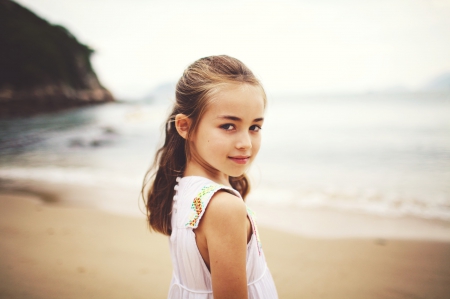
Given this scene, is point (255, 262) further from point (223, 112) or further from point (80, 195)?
point (80, 195)

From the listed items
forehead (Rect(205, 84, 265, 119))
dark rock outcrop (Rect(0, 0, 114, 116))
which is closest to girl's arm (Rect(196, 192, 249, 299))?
forehead (Rect(205, 84, 265, 119))

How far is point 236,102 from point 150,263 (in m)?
2.60

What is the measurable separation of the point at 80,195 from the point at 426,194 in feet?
21.7

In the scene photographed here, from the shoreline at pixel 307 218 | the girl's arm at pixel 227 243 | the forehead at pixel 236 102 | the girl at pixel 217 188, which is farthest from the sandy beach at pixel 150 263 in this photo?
the forehead at pixel 236 102

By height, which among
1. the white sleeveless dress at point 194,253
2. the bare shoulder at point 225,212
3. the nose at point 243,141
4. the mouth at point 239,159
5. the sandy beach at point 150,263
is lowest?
the sandy beach at point 150,263

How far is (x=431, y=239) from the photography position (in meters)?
3.58

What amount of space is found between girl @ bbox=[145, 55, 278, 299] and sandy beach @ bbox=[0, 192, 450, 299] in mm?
1774

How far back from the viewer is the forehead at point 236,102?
3.64 feet

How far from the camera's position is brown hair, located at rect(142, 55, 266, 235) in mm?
1164

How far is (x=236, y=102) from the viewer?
111 centimetres

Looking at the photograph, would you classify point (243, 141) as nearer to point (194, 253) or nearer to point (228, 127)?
point (228, 127)

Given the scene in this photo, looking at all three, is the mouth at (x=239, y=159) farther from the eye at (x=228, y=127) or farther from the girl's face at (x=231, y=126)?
the eye at (x=228, y=127)

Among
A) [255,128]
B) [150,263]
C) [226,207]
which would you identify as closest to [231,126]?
[255,128]

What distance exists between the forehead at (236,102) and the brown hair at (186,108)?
0.08ft
